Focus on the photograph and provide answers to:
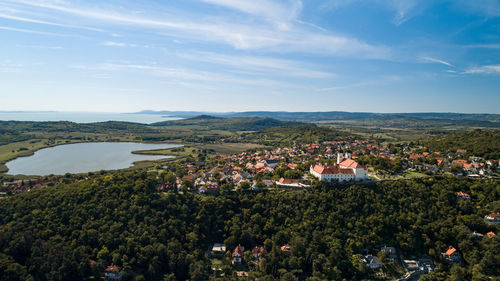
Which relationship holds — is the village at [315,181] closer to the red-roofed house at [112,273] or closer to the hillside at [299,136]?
the red-roofed house at [112,273]

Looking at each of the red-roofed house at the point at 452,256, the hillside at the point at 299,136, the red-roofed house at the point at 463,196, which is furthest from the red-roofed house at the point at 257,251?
the hillside at the point at 299,136

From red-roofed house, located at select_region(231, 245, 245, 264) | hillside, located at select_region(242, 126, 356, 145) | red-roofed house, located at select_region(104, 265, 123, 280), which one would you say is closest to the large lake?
red-roofed house, located at select_region(104, 265, 123, 280)

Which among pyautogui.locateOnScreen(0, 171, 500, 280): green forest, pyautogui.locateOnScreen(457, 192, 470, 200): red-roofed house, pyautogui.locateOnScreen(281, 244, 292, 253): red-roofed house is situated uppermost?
pyautogui.locateOnScreen(457, 192, 470, 200): red-roofed house

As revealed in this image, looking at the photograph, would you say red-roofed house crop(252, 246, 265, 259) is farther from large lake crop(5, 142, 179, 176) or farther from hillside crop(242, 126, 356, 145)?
hillside crop(242, 126, 356, 145)

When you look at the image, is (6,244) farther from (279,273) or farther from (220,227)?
(279,273)

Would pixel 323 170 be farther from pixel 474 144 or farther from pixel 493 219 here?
pixel 474 144

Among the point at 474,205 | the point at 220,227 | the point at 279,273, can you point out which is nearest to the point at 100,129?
the point at 220,227
